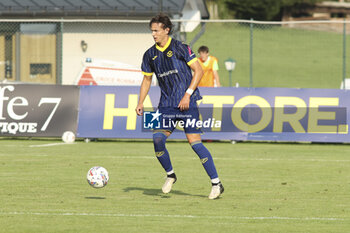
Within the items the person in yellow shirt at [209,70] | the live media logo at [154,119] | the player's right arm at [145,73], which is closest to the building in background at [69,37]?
the person in yellow shirt at [209,70]

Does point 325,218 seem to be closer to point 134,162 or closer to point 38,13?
point 134,162

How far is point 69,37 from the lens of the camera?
2989cm

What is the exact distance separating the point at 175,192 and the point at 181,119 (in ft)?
3.94

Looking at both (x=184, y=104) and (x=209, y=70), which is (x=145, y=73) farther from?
(x=209, y=70)

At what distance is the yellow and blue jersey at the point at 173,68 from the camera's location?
386 inches

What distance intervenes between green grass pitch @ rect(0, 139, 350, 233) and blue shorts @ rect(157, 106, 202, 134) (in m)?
0.86

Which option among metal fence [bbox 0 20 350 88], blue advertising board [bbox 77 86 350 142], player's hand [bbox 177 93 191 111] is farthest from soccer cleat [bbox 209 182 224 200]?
metal fence [bbox 0 20 350 88]

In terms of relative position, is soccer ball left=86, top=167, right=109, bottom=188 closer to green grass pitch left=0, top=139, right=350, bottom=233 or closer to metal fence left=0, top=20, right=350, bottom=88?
green grass pitch left=0, top=139, right=350, bottom=233

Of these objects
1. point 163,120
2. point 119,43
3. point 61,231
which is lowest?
point 61,231

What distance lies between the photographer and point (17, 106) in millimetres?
18422

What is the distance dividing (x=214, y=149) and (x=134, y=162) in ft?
10.3

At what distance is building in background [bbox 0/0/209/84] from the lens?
96.5 ft

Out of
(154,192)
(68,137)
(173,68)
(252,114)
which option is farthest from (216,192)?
(68,137)

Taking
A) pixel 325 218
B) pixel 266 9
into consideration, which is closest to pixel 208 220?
pixel 325 218
